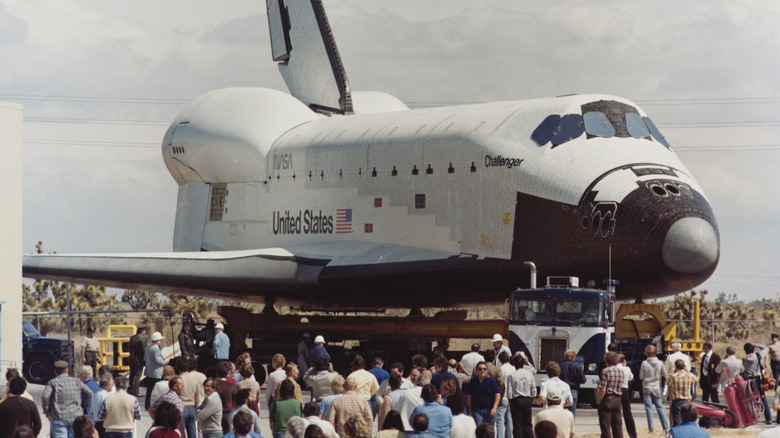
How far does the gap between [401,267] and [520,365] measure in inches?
296

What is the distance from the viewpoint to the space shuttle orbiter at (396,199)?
1789 centimetres

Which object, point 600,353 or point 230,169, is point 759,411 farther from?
point 230,169

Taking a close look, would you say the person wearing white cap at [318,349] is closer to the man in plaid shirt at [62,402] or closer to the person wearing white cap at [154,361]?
the person wearing white cap at [154,361]

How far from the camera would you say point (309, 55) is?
26.8 metres

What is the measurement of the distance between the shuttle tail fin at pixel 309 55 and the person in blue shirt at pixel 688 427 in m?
17.6

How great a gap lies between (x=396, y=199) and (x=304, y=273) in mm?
2182

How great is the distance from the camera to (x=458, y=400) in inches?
375

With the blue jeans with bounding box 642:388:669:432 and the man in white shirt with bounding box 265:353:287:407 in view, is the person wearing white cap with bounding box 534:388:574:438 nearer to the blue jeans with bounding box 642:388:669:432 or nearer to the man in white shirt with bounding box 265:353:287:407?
the man in white shirt with bounding box 265:353:287:407

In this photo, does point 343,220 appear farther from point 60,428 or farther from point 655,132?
point 60,428

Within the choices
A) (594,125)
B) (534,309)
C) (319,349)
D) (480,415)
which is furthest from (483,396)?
(594,125)

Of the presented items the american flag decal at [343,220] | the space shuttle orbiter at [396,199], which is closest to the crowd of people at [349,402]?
the space shuttle orbiter at [396,199]

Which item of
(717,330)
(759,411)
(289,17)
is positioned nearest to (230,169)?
(289,17)

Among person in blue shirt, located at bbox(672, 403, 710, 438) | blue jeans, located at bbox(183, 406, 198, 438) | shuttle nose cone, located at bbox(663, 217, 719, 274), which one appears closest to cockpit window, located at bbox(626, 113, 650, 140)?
shuttle nose cone, located at bbox(663, 217, 719, 274)

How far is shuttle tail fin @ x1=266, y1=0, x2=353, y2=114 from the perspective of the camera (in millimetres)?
26016
